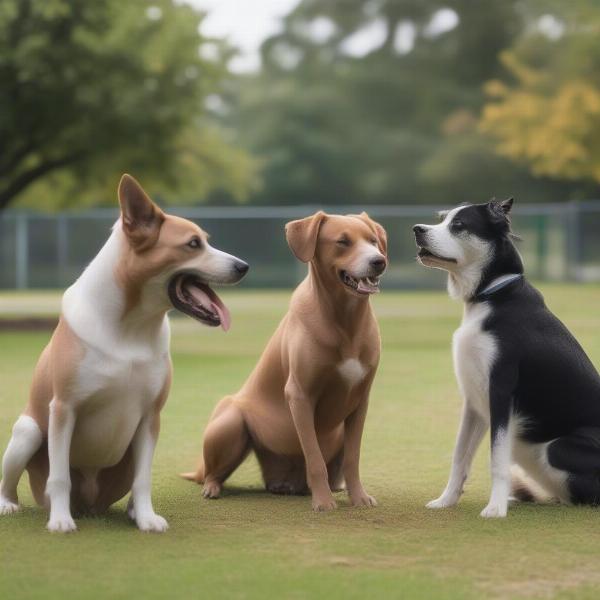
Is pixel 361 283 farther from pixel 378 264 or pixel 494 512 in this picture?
pixel 494 512

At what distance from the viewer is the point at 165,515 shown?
553cm

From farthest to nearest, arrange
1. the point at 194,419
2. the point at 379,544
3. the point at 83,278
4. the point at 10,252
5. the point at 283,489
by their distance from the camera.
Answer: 1. the point at 10,252
2. the point at 194,419
3. the point at 283,489
4. the point at 83,278
5. the point at 379,544

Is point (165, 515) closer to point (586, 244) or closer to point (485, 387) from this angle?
point (485, 387)

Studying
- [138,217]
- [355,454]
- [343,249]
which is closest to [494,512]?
[355,454]

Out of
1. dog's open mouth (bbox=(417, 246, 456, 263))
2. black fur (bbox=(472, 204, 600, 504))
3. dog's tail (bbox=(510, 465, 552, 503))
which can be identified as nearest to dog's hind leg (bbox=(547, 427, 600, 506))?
black fur (bbox=(472, 204, 600, 504))

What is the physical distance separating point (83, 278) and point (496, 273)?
1.96m

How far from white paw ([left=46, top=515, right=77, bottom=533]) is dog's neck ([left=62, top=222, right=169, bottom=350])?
2.57 feet

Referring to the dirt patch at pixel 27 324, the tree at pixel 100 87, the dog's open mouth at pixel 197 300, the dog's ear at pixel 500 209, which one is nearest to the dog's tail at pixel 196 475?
the dog's open mouth at pixel 197 300

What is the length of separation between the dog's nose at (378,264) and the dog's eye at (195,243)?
3.01ft

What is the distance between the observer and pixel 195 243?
16.6 ft

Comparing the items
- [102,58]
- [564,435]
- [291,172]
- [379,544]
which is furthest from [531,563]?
[291,172]

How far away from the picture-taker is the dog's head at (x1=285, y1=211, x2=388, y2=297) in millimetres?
5613

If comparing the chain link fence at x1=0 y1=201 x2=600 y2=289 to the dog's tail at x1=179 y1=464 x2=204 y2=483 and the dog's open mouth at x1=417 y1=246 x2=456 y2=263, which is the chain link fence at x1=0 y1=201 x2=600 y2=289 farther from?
the dog's open mouth at x1=417 y1=246 x2=456 y2=263

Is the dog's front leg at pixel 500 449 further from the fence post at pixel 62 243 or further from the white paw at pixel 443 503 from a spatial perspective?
the fence post at pixel 62 243
